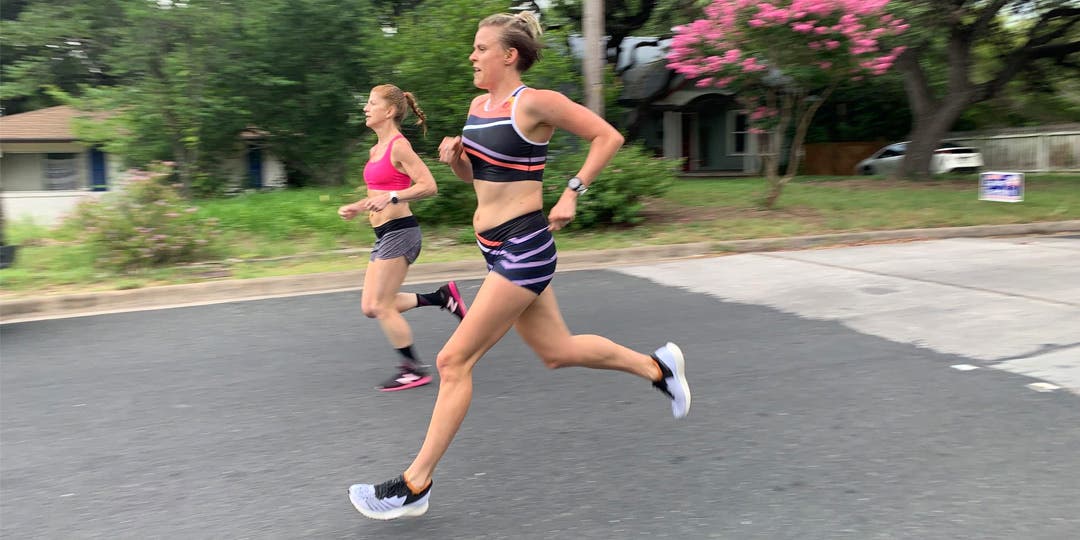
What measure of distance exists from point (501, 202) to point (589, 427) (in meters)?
1.53

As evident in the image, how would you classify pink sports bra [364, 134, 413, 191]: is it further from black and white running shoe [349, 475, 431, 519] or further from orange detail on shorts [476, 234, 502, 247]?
black and white running shoe [349, 475, 431, 519]

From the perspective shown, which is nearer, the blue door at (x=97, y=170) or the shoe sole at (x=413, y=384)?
the shoe sole at (x=413, y=384)

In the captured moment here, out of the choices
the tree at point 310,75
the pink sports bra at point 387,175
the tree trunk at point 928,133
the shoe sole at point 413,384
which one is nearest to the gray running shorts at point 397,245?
the pink sports bra at point 387,175

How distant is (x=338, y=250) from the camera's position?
→ 10641 mm

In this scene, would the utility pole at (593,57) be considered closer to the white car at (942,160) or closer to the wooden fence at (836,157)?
the white car at (942,160)

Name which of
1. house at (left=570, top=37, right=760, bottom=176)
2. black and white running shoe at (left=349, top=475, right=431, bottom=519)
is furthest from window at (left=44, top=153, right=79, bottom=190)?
black and white running shoe at (left=349, top=475, right=431, bottom=519)

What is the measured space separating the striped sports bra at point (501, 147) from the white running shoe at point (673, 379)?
3.84 feet

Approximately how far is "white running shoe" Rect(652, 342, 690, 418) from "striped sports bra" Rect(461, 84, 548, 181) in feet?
3.84

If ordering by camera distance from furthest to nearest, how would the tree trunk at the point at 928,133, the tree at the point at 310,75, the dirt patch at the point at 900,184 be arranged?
the tree trunk at the point at 928,133 < the dirt patch at the point at 900,184 < the tree at the point at 310,75

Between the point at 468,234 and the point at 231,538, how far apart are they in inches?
323

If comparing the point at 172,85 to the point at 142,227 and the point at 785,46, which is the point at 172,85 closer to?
the point at 142,227

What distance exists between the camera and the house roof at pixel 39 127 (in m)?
25.3

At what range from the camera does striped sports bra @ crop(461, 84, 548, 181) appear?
127 inches

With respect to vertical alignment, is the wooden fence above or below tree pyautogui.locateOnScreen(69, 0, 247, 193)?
below
